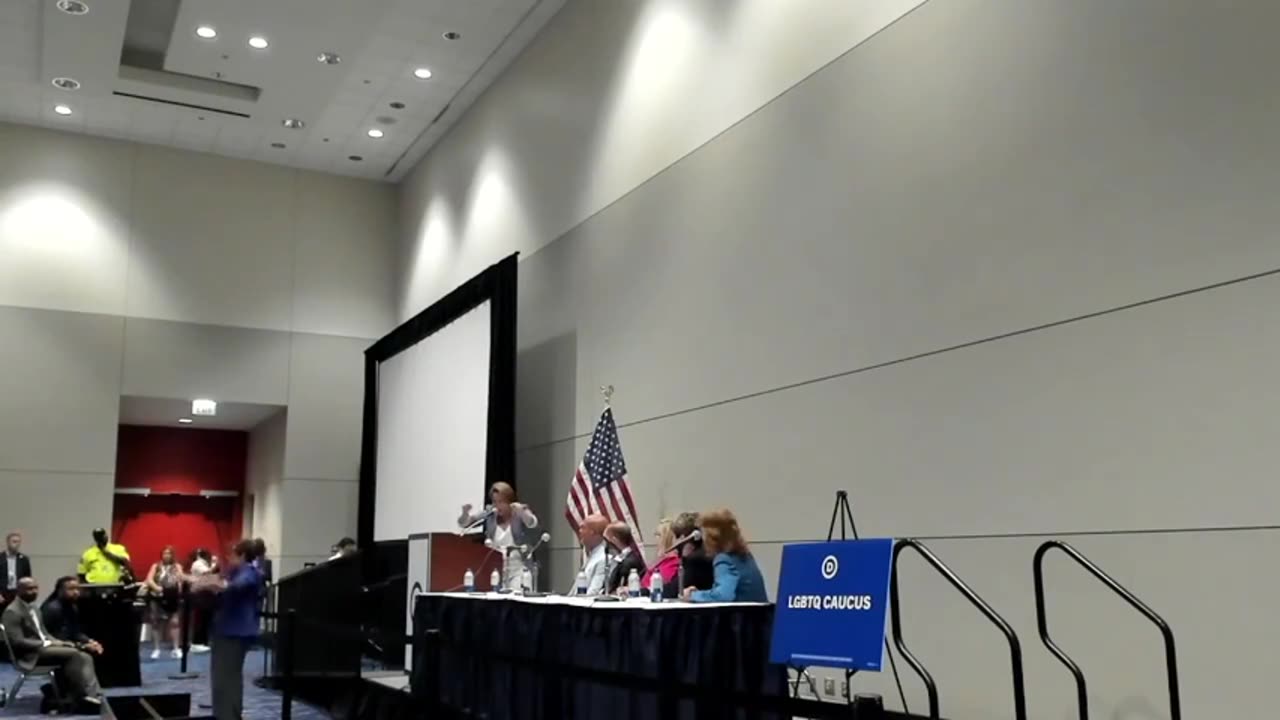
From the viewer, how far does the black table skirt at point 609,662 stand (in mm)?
4266

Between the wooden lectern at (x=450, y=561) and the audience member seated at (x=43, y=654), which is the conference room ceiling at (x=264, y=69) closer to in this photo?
the wooden lectern at (x=450, y=561)

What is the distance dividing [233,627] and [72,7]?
7117 mm

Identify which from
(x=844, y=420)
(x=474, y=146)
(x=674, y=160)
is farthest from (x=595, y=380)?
(x=474, y=146)

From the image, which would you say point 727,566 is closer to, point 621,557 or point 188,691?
point 621,557

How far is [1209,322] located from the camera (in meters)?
4.60

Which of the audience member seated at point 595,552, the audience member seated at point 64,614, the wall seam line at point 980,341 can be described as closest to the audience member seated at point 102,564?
the audience member seated at point 64,614

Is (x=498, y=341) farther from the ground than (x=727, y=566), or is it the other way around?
(x=498, y=341)

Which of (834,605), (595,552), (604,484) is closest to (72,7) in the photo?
(604,484)

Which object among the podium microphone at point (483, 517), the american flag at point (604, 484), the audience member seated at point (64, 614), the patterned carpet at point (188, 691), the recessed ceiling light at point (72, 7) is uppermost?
the recessed ceiling light at point (72, 7)

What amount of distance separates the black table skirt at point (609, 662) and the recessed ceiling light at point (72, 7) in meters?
8.28

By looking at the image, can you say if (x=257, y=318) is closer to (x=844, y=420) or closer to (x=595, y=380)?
(x=595, y=380)

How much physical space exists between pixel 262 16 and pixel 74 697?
22.1 ft

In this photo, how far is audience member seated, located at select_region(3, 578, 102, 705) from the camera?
917 centimetres

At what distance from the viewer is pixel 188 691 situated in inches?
416
